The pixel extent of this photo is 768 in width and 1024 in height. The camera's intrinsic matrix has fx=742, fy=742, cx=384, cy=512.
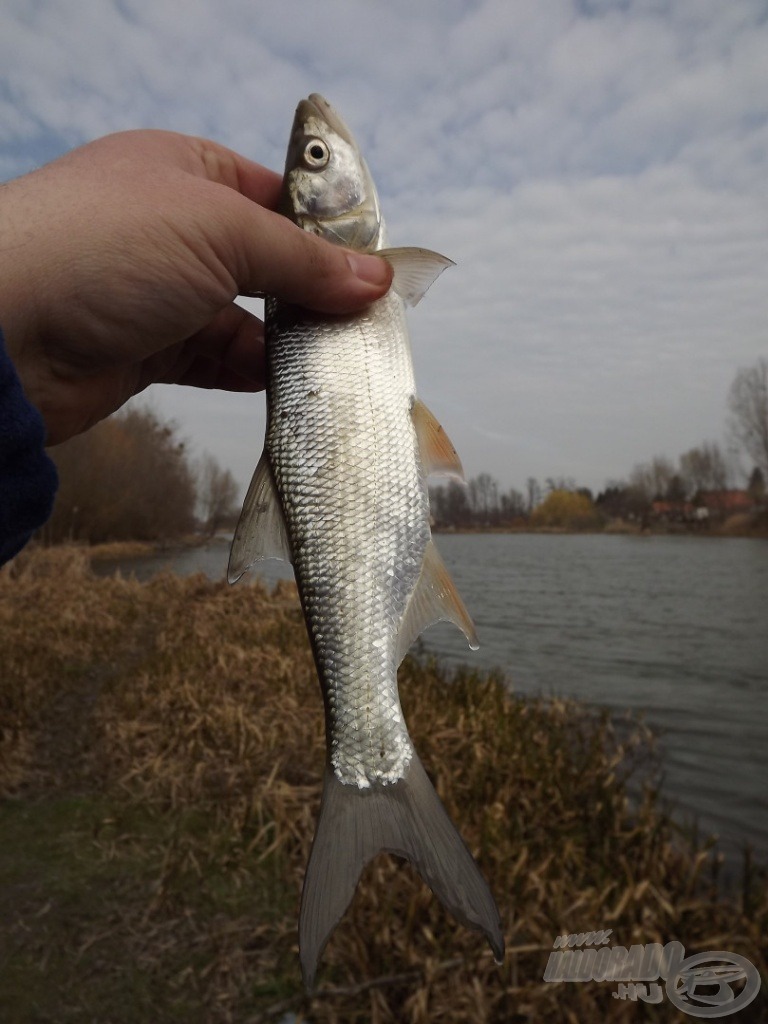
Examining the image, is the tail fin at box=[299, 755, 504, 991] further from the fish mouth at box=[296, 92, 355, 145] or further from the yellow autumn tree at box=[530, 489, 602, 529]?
the yellow autumn tree at box=[530, 489, 602, 529]

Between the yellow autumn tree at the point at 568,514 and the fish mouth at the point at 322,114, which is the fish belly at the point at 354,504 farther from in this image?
the yellow autumn tree at the point at 568,514

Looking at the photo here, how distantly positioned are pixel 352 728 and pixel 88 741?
6236 mm

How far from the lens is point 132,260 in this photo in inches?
94.7

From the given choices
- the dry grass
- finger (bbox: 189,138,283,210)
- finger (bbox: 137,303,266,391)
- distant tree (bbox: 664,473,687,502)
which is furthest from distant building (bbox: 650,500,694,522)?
finger (bbox: 189,138,283,210)

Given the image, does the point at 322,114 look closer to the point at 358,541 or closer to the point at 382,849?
the point at 358,541

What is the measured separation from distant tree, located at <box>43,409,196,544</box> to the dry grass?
29.2 m

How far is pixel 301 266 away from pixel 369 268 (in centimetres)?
22

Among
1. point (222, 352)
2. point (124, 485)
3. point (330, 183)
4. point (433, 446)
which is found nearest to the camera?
point (433, 446)

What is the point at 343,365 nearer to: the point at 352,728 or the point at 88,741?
the point at 352,728

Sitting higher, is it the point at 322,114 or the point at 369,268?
the point at 322,114

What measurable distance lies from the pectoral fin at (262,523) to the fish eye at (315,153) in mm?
1087

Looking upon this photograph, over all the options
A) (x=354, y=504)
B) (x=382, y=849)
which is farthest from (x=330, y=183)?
(x=382, y=849)

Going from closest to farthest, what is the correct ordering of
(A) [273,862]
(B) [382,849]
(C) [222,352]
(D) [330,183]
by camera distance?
(B) [382,849] < (D) [330,183] < (C) [222,352] < (A) [273,862]

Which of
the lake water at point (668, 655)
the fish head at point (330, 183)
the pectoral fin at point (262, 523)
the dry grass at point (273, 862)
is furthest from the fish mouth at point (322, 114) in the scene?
the lake water at point (668, 655)
